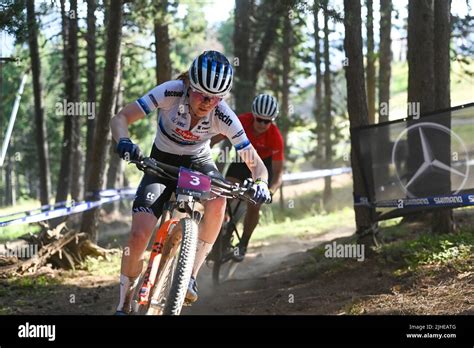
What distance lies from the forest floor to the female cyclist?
1917mm

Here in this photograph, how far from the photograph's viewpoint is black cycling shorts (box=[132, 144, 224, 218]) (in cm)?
567

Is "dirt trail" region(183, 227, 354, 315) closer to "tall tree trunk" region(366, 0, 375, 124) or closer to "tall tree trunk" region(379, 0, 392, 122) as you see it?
"tall tree trunk" region(379, 0, 392, 122)

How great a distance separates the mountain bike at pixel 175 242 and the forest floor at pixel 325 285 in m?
2.28

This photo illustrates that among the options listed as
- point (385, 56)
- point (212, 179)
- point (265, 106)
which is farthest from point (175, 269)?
point (385, 56)

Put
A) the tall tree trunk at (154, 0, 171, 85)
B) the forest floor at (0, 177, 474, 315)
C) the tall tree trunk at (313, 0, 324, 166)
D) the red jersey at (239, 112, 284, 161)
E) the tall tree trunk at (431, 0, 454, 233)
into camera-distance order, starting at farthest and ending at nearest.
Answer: the tall tree trunk at (313, 0, 324, 166) < the tall tree trunk at (154, 0, 171, 85) < the red jersey at (239, 112, 284, 161) < the tall tree trunk at (431, 0, 454, 233) < the forest floor at (0, 177, 474, 315)

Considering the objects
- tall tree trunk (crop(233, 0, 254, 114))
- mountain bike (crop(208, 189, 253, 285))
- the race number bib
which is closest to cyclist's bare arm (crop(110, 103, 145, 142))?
the race number bib

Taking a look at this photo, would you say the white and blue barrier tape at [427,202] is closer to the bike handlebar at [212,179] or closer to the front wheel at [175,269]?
the bike handlebar at [212,179]

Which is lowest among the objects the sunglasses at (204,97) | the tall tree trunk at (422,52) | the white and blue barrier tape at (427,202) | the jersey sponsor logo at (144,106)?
the white and blue barrier tape at (427,202)

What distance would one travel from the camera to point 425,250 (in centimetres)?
827

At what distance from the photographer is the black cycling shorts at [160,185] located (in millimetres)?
5672

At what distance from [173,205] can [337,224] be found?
13513 millimetres

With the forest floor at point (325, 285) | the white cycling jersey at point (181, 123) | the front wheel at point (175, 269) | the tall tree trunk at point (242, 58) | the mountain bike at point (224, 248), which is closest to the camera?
the front wheel at point (175, 269)

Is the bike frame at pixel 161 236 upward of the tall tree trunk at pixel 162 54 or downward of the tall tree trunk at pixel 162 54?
downward

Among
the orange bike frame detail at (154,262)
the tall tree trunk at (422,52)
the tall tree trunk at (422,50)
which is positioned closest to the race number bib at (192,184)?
the orange bike frame detail at (154,262)
